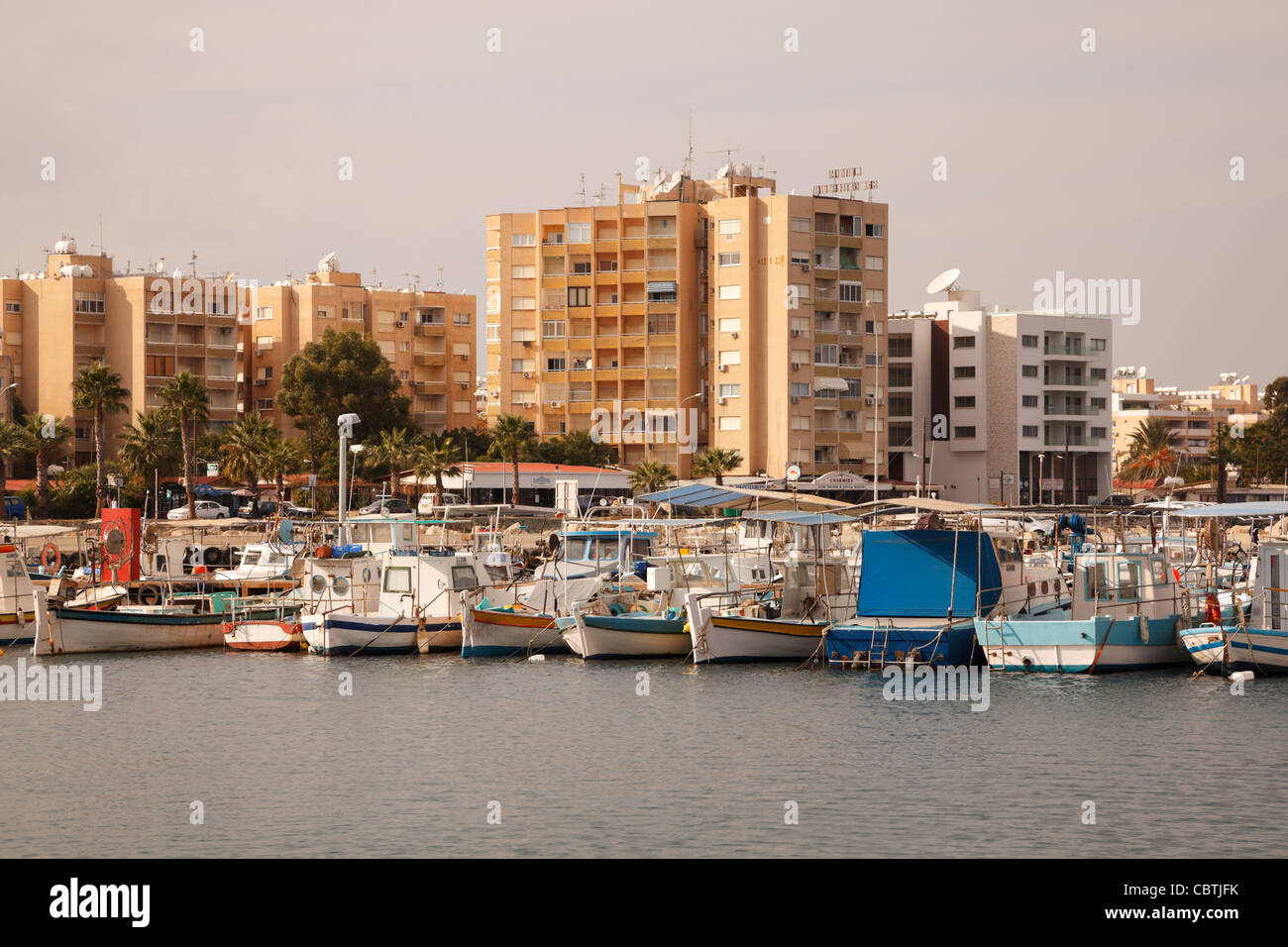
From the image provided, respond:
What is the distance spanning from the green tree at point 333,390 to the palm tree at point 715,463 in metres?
22.4

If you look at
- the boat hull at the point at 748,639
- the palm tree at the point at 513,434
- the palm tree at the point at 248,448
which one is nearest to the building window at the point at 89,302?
the palm tree at the point at 248,448

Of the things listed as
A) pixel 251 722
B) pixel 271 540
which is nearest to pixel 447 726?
pixel 251 722

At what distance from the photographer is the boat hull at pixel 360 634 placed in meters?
41.6

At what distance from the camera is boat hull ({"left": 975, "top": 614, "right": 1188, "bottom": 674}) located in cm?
3606

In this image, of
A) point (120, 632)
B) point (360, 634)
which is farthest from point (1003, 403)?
point (120, 632)

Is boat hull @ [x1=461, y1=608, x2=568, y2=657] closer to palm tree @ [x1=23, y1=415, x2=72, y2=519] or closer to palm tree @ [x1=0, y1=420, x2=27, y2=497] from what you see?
palm tree @ [x1=23, y1=415, x2=72, y2=519]

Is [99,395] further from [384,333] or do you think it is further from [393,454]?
[384,333]

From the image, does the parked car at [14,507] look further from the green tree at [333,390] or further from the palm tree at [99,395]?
the green tree at [333,390]

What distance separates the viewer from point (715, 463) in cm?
10306

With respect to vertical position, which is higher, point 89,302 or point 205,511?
point 89,302

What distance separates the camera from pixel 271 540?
5734 centimetres

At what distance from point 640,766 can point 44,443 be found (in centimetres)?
8424

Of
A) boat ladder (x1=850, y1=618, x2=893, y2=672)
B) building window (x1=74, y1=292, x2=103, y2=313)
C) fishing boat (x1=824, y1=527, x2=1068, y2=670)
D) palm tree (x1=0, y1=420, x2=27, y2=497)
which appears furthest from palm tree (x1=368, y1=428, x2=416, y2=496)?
boat ladder (x1=850, y1=618, x2=893, y2=672)

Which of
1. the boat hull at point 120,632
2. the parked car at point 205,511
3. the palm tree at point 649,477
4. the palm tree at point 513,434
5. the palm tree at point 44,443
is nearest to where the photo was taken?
the boat hull at point 120,632
